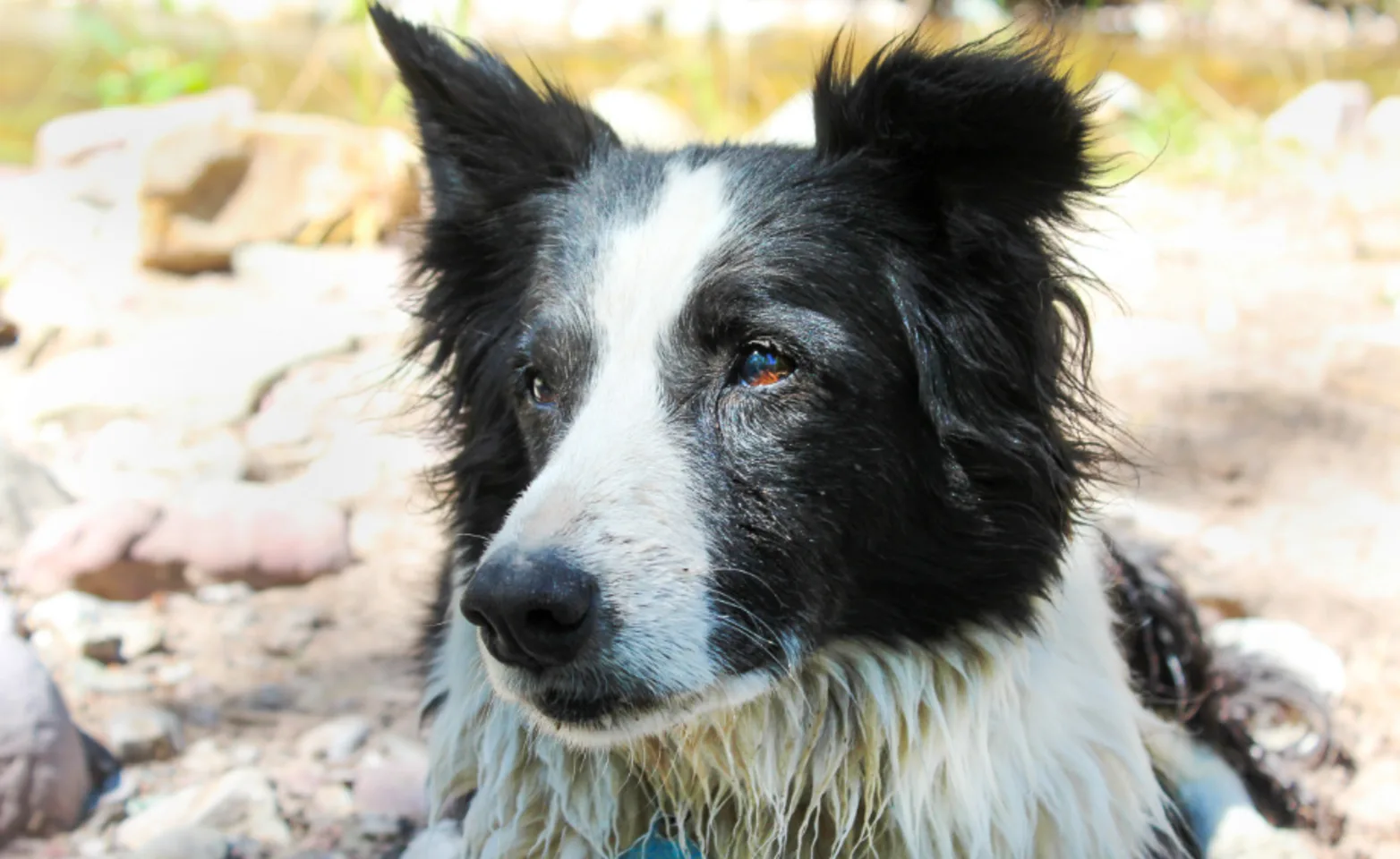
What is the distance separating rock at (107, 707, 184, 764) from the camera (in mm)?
3289

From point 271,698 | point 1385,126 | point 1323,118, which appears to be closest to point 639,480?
point 271,698

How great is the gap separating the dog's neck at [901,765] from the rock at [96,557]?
1.96 meters

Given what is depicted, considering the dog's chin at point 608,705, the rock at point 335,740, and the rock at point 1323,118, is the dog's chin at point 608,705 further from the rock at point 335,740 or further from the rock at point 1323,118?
the rock at point 1323,118

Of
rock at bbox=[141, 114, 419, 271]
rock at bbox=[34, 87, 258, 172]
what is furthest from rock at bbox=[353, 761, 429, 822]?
rock at bbox=[34, 87, 258, 172]

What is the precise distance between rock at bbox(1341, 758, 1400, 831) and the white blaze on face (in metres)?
1.98

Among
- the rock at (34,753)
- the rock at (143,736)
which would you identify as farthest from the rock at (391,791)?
the rock at (34,753)

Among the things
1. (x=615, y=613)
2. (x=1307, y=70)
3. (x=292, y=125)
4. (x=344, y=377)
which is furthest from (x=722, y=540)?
(x=1307, y=70)

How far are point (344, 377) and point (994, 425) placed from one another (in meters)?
3.78

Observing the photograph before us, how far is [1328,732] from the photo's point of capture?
11.3 feet

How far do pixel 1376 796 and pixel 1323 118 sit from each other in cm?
761

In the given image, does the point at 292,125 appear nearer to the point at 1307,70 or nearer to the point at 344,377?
the point at 344,377

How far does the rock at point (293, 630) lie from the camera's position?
12.9ft

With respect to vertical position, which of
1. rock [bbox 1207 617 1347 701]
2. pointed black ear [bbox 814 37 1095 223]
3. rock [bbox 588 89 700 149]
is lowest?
rock [bbox 1207 617 1347 701]

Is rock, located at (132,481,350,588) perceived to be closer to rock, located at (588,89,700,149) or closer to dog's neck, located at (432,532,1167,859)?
dog's neck, located at (432,532,1167,859)
